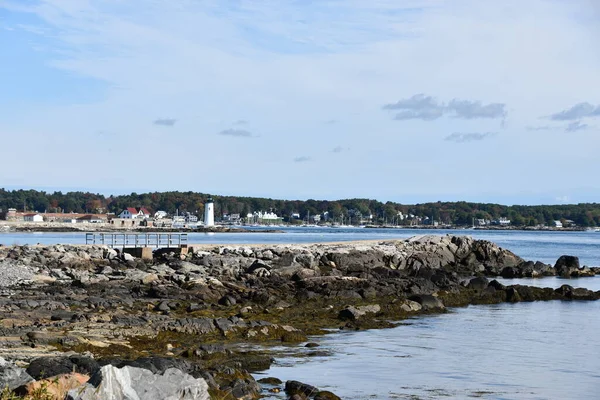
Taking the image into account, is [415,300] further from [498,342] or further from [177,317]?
[177,317]

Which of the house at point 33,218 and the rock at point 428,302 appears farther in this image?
the house at point 33,218

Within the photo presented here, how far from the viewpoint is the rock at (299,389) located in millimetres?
12398

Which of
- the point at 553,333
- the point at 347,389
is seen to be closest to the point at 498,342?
the point at 553,333

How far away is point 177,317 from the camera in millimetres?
19047

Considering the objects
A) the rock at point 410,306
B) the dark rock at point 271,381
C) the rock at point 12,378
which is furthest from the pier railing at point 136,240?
the rock at point 12,378

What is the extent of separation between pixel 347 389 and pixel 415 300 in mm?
12380

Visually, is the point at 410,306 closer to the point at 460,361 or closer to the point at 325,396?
the point at 460,361

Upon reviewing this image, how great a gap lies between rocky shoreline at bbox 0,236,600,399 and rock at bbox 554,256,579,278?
330 millimetres

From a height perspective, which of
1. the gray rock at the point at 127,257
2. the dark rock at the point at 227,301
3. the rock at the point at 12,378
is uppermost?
the gray rock at the point at 127,257

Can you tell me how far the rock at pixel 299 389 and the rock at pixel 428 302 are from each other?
1312 centimetres

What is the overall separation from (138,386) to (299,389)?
173 inches

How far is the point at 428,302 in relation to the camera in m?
25.6

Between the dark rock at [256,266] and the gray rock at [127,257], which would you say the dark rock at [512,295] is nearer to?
the dark rock at [256,266]

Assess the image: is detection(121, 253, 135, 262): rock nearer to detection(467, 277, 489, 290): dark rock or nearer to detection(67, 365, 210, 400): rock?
detection(467, 277, 489, 290): dark rock
